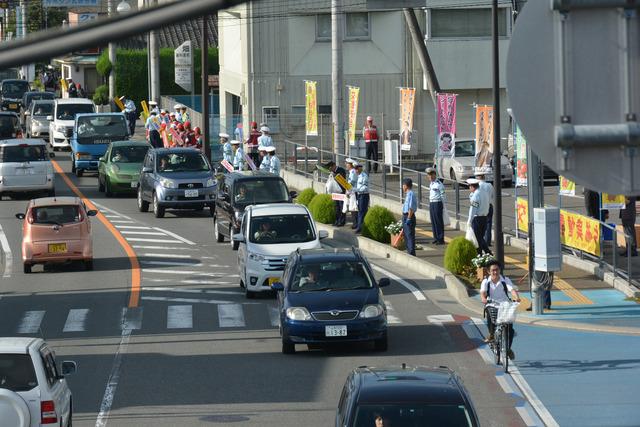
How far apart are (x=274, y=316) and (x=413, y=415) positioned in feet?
38.8

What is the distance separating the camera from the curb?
20578mm

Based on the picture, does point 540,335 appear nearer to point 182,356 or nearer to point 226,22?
point 182,356

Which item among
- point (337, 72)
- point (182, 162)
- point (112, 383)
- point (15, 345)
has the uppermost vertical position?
point (337, 72)

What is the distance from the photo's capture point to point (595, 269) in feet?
82.1

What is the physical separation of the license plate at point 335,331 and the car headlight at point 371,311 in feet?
1.10

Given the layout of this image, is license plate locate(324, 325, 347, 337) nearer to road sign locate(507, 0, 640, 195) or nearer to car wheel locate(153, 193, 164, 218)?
road sign locate(507, 0, 640, 195)

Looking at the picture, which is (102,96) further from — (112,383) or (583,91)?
(583,91)

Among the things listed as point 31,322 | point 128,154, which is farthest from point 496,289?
point 128,154

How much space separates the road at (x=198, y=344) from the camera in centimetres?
1589

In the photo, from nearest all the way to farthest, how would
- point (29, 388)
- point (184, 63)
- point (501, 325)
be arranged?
point (29, 388) < point (501, 325) < point (184, 63)

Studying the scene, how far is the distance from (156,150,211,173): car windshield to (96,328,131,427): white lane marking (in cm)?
1577

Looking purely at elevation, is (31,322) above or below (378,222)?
below

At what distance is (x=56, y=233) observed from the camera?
27812 millimetres

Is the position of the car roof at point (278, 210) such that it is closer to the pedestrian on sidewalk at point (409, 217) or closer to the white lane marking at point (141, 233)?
the pedestrian on sidewalk at point (409, 217)
